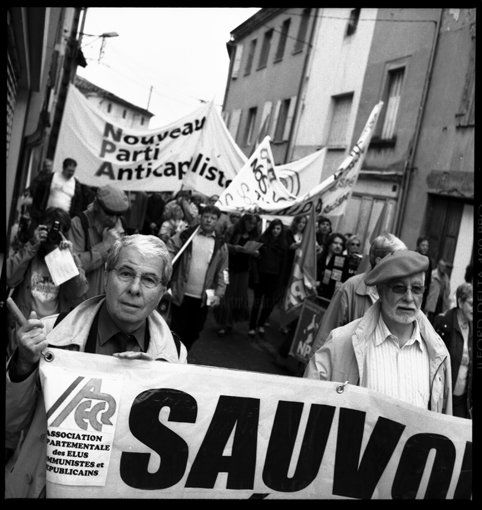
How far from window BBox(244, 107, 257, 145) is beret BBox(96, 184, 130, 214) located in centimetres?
2476

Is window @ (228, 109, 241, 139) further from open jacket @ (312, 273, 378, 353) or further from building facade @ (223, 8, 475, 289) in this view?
open jacket @ (312, 273, 378, 353)

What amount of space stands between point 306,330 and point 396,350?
475 centimetres

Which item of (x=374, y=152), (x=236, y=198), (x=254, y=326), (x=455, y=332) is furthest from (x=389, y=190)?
(x=455, y=332)

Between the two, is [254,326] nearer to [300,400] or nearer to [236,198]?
[236,198]

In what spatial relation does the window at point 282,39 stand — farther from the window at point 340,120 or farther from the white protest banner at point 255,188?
the white protest banner at point 255,188

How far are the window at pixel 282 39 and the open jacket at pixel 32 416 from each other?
25.5 meters

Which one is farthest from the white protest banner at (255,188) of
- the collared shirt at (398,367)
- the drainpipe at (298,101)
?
the drainpipe at (298,101)

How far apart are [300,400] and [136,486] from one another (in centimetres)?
72

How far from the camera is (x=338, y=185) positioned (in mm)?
9062


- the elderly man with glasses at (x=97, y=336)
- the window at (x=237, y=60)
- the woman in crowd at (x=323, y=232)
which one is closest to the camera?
the elderly man with glasses at (x=97, y=336)

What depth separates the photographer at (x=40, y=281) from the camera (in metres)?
4.85

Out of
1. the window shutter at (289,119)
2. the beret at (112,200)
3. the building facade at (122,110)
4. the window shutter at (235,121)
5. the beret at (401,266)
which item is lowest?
the beret at (401,266)

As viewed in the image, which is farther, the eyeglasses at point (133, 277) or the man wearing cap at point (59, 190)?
the man wearing cap at point (59, 190)

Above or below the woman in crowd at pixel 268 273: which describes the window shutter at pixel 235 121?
above
